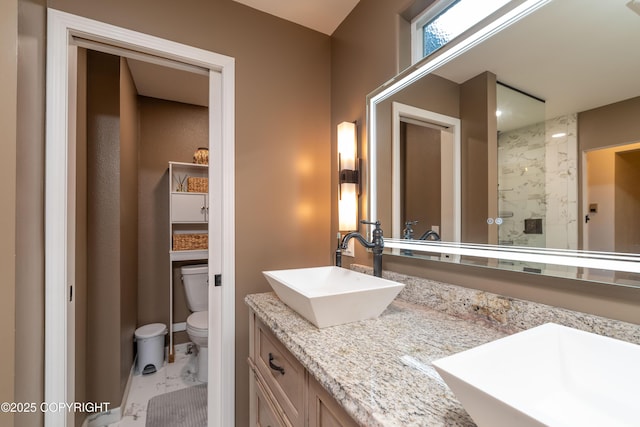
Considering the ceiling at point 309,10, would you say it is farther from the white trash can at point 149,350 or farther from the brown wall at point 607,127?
the white trash can at point 149,350

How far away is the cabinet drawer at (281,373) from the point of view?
0.78m

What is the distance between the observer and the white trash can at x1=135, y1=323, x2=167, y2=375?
90.4 inches

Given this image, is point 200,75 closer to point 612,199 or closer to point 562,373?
point 612,199

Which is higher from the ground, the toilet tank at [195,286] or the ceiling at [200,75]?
the ceiling at [200,75]

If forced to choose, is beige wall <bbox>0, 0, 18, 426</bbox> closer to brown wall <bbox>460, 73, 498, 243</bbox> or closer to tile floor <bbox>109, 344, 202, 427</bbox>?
tile floor <bbox>109, 344, 202, 427</bbox>

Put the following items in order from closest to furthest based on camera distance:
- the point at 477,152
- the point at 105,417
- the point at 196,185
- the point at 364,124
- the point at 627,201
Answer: the point at 627,201 < the point at 477,152 < the point at 364,124 < the point at 105,417 < the point at 196,185

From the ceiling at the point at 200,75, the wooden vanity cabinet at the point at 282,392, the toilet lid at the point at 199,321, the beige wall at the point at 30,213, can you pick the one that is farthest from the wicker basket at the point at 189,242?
the wooden vanity cabinet at the point at 282,392

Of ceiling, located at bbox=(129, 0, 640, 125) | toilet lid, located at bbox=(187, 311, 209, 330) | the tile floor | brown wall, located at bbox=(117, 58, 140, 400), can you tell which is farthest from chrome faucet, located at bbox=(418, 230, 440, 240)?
the tile floor

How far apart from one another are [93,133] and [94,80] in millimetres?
345

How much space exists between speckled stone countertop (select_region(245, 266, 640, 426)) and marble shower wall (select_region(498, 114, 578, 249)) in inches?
8.1

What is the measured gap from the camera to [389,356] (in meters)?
0.68

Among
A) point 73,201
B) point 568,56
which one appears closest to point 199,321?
point 73,201

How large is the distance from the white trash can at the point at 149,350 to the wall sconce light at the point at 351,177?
6.52 ft

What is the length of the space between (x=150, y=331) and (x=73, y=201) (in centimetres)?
157
